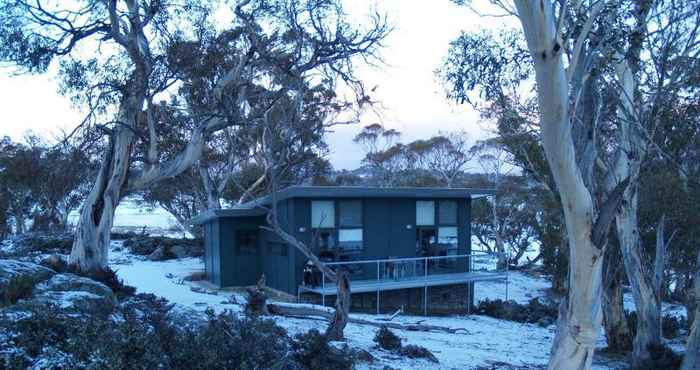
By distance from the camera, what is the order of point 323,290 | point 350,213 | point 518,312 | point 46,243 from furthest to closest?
point 46,243, point 518,312, point 350,213, point 323,290

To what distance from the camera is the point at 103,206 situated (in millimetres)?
13984

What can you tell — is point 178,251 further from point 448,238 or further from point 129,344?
point 129,344

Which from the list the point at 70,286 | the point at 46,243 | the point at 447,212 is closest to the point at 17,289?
the point at 70,286

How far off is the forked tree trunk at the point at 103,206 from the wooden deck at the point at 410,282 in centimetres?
578

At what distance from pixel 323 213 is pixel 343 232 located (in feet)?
2.94

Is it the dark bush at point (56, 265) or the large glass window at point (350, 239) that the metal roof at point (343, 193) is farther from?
the dark bush at point (56, 265)

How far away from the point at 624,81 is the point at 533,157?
5201mm

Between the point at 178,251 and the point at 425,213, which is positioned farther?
the point at 178,251

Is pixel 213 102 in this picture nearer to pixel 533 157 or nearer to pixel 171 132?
pixel 171 132

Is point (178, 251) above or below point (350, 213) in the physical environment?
below

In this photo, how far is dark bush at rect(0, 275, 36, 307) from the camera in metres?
6.95

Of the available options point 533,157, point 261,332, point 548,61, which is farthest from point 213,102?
point 548,61

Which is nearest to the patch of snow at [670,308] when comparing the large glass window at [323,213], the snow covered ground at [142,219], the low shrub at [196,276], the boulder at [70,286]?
the large glass window at [323,213]

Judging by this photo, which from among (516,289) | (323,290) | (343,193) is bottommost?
(516,289)
